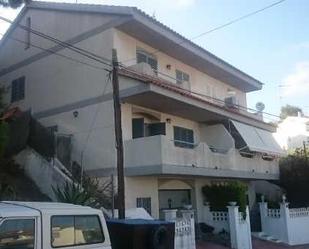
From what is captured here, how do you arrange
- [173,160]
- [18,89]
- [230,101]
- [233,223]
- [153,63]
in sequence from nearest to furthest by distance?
[173,160], [233,223], [153,63], [18,89], [230,101]

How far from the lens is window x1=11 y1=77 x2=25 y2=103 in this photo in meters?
24.7

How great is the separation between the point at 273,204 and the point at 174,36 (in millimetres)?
11598

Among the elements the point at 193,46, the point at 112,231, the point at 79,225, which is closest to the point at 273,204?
the point at 193,46

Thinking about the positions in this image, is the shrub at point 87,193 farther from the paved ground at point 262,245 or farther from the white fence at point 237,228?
the white fence at point 237,228

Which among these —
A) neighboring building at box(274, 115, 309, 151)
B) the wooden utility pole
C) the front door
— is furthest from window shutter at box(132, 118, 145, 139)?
neighboring building at box(274, 115, 309, 151)

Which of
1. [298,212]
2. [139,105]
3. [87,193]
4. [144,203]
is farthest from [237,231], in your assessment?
[87,193]

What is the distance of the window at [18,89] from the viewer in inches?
971

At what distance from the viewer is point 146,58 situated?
2211 centimetres

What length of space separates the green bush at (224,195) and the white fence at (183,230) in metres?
6.28

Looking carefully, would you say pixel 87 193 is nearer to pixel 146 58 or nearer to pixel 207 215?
pixel 146 58

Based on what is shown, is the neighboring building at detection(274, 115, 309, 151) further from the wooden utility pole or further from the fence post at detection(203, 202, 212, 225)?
the wooden utility pole

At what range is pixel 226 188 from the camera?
22062mm

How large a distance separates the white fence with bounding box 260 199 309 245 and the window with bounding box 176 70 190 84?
26.0 feet

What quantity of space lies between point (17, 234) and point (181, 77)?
63.9 feet
